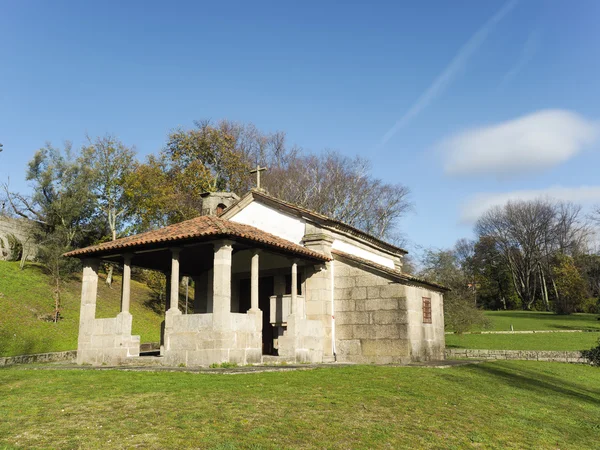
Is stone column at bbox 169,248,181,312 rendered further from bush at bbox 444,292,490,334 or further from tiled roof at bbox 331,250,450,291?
bush at bbox 444,292,490,334

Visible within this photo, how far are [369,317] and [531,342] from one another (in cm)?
1759

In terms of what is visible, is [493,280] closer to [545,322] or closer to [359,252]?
[545,322]

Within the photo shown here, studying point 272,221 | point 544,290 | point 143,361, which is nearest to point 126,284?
point 143,361

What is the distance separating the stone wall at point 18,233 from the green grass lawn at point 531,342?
96.0 feet

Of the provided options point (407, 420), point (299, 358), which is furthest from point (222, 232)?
point (407, 420)

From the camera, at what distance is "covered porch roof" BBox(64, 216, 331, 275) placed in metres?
14.8

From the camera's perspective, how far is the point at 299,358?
16.6m

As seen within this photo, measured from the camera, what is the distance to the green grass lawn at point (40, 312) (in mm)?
24167

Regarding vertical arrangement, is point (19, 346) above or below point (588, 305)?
below

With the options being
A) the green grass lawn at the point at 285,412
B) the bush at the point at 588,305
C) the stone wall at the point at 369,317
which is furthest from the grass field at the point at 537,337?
the green grass lawn at the point at 285,412

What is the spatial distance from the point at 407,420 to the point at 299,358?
29.5 feet

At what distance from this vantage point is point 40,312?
28.1m

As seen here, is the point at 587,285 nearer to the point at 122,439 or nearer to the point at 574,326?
the point at 574,326

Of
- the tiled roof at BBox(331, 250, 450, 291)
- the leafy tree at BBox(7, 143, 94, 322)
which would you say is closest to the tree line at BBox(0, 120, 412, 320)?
the leafy tree at BBox(7, 143, 94, 322)
